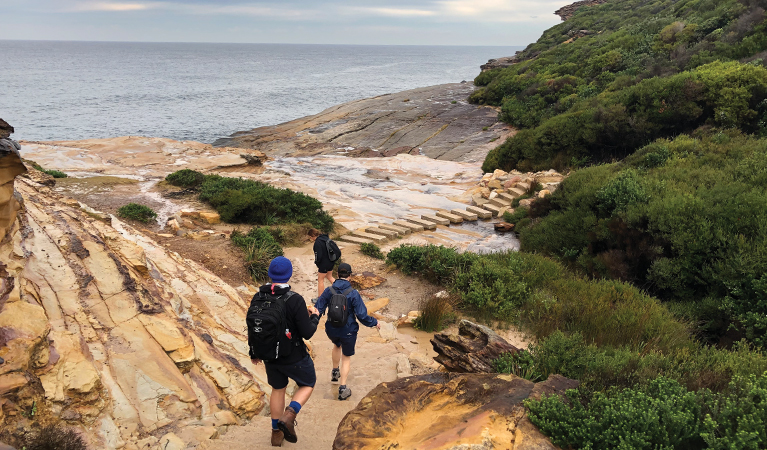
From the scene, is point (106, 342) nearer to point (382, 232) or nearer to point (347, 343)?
point (347, 343)

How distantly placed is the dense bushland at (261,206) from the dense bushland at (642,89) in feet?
39.6

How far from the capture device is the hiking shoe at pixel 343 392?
19.1ft

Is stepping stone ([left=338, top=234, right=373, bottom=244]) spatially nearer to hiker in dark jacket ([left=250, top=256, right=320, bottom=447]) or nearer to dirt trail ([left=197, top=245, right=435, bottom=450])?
dirt trail ([left=197, top=245, right=435, bottom=450])

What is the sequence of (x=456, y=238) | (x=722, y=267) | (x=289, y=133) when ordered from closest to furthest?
(x=722, y=267), (x=456, y=238), (x=289, y=133)

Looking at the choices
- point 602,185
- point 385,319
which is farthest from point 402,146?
point 385,319

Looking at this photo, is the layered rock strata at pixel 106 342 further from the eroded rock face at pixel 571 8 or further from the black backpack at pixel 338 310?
the eroded rock face at pixel 571 8

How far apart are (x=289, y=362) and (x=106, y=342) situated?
86.8 inches

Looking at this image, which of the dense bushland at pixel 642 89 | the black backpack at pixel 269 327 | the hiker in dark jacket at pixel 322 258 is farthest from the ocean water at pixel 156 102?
the black backpack at pixel 269 327

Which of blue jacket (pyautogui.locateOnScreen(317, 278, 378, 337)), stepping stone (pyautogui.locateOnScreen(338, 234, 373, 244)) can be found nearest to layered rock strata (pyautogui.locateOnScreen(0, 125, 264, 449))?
blue jacket (pyautogui.locateOnScreen(317, 278, 378, 337))

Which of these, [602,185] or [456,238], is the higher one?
[602,185]

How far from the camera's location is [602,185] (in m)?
13.4

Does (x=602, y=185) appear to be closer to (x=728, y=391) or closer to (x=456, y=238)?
(x=456, y=238)

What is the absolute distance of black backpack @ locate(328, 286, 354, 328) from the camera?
220 inches

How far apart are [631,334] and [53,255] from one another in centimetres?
807
